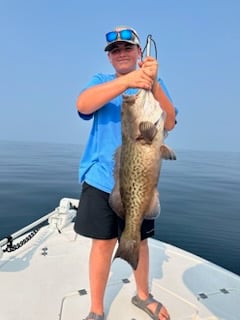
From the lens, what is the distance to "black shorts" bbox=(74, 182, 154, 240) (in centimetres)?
271

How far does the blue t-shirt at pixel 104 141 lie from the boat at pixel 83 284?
1.26m

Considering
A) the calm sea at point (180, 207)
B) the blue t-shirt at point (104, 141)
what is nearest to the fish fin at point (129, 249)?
the blue t-shirt at point (104, 141)

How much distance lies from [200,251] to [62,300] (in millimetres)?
4163

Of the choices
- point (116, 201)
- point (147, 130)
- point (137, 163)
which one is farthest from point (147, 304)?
point (147, 130)

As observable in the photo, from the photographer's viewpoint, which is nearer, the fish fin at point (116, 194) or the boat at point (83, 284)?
the fish fin at point (116, 194)

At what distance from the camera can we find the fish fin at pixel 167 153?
222 centimetres

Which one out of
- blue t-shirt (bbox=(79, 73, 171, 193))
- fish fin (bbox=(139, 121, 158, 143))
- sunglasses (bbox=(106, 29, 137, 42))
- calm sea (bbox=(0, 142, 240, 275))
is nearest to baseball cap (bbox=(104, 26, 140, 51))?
sunglasses (bbox=(106, 29, 137, 42))

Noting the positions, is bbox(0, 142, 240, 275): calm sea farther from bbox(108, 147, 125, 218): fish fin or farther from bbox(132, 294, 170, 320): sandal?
bbox(108, 147, 125, 218): fish fin

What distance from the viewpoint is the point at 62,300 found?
10.5ft

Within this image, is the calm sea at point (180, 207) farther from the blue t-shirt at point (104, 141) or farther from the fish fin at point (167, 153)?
the fish fin at point (167, 153)

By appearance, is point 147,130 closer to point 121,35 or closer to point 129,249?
point 121,35

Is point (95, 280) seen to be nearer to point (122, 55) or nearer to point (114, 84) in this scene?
point (114, 84)

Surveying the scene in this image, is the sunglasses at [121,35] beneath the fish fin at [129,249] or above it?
above

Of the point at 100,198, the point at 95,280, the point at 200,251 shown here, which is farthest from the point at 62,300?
the point at 200,251
